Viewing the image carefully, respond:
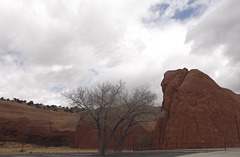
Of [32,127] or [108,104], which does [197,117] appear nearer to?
[108,104]

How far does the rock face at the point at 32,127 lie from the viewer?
2142 inches

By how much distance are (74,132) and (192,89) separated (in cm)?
3503

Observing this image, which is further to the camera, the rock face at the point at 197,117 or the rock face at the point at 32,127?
the rock face at the point at 32,127

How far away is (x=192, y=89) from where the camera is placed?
50.7 m

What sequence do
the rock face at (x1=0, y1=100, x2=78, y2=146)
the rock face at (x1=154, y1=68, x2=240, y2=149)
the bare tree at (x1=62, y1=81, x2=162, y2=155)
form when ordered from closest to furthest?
the bare tree at (x1=62, y1=81, x2=162, y2=155) → the rock face at (x1=154, y1=68, x2=240, y2=149) → the rock face at (x1=0, y1=100, x2=78, y2=146)

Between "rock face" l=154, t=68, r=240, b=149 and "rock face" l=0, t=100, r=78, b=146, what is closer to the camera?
"rock face" l=154, t=68, r=240, b=149

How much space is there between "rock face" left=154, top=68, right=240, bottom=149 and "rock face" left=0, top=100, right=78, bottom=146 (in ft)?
77.5

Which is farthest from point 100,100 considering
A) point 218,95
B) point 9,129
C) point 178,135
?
point 9,129

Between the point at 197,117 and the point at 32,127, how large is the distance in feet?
136

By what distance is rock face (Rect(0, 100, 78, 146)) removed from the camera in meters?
54.4

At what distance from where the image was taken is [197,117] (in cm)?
4562

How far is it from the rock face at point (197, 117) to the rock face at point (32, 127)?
23626 millimetres

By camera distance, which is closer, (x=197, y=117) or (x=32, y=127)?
(x=197, y=117)

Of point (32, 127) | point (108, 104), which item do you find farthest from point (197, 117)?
point (32, 127)
